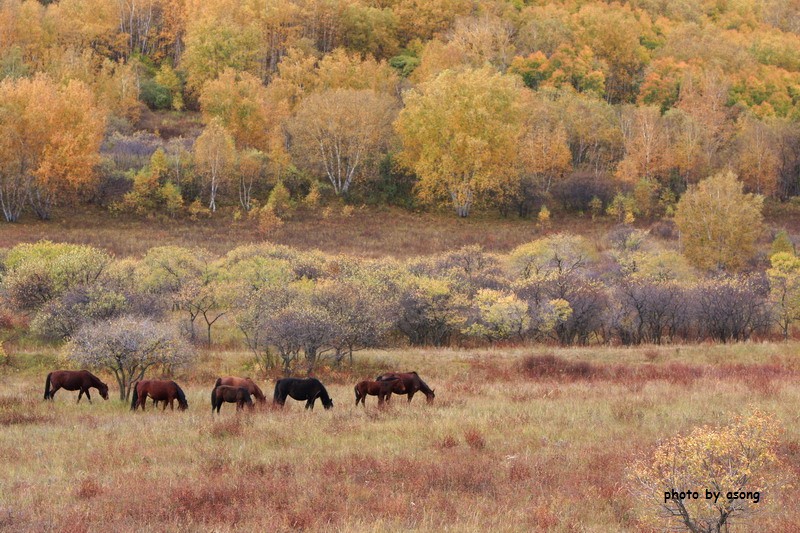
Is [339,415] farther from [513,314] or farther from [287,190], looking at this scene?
[287,190]

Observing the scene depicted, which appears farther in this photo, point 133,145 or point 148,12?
point 148,12

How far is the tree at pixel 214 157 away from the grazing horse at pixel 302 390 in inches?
2174

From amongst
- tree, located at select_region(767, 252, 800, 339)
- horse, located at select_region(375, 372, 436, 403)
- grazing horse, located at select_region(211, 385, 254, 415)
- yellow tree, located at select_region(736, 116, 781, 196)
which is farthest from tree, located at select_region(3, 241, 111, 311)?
yellow tree, located at select_region(736, 116, 781, 196)

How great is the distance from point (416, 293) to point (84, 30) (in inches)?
3497

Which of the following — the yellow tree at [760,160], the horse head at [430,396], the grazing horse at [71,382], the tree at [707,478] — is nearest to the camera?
the tree at [707,478]

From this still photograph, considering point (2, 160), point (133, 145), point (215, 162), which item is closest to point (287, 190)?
point (215, 162)

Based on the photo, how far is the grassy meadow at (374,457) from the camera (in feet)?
45.5

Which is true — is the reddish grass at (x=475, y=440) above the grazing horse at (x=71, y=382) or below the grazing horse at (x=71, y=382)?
above

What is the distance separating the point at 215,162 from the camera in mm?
76938

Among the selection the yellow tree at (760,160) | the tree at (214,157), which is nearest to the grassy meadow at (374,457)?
the tree at (214,157)

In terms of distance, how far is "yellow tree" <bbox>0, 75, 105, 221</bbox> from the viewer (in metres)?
70.8

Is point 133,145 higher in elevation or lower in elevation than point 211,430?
higher

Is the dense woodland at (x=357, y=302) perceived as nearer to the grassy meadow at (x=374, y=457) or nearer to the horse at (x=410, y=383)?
the grassy meadow at (x=374, y=457)

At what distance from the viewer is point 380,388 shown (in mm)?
24922
